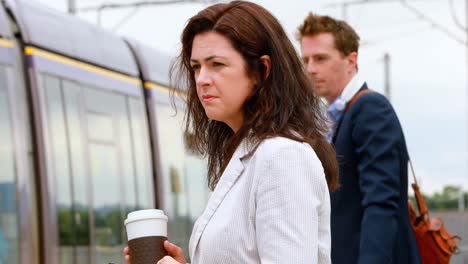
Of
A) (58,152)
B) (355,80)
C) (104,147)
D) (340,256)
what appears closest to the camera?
(340,256)

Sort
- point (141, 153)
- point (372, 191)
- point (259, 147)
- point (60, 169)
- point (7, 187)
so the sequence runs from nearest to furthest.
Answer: point (259, 147)
point (372, 191)
point (7, 187)
point (60, 169)
point (141, 153)

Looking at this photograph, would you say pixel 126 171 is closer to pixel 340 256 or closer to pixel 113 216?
pixel 113 216

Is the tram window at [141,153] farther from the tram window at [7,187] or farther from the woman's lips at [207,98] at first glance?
the woman's lips at [207,98]

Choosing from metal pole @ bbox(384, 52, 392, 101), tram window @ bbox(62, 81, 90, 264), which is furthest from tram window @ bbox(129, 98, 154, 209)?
metal pole @ bbox(384, 52, 392, 101)

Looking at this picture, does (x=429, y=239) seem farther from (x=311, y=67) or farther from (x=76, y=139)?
(x=76, y=139)

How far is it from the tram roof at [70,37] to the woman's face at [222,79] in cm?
710

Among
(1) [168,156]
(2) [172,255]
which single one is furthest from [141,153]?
(2) [172,255]

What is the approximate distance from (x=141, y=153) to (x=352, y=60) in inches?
316

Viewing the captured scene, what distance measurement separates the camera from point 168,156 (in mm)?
13391

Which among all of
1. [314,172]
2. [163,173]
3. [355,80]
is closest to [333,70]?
[355,80]

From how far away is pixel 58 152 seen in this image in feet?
33.3

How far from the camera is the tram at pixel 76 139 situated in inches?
372

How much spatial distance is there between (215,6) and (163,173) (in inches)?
403

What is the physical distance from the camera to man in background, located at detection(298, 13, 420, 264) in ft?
13.3
